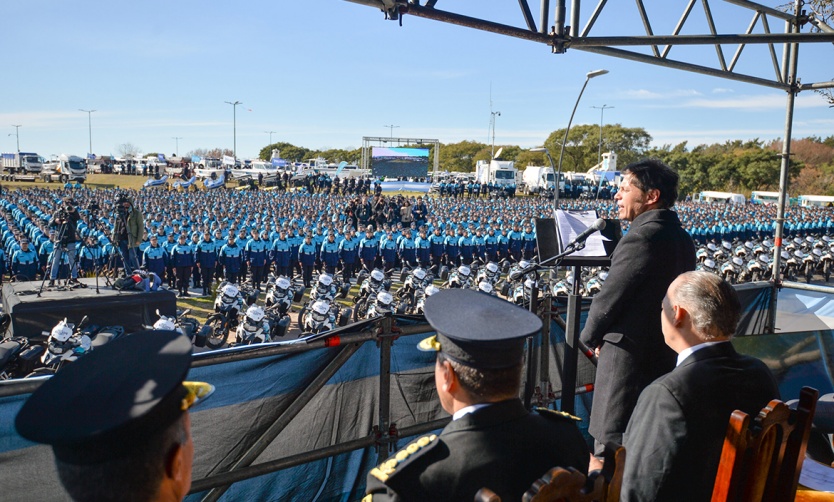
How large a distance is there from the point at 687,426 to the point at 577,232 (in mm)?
1883

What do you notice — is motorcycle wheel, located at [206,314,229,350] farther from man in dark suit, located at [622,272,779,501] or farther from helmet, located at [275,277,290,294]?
man in dark suit, located at [622,272,779,501]

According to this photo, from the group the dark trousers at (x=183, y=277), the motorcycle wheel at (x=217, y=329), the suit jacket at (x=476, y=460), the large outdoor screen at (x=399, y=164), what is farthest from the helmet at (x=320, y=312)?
the large outdoor screen at (x=399, y=164)

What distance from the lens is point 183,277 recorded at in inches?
735

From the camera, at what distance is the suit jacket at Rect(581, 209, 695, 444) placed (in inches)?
128

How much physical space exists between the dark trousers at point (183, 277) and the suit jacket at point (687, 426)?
59.5 ft

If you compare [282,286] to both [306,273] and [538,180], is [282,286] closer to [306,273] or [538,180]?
[306,273]

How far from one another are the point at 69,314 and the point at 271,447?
9541 mm

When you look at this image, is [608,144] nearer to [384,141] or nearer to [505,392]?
[384,141]

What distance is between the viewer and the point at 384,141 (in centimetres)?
7675

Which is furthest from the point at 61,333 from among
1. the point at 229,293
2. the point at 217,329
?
the point at 229,293

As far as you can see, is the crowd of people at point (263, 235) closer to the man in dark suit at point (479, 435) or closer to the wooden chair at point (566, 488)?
the man in dark suit at point (479, 435)

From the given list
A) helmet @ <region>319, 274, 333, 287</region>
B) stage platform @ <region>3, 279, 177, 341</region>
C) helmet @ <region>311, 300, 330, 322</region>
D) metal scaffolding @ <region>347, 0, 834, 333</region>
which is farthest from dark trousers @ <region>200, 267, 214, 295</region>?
metal scaffolding @ <region>347, 0, 834, 333</region>

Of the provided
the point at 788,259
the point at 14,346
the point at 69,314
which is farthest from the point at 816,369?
the point at 788,259

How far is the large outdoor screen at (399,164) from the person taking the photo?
71438 millimetres
